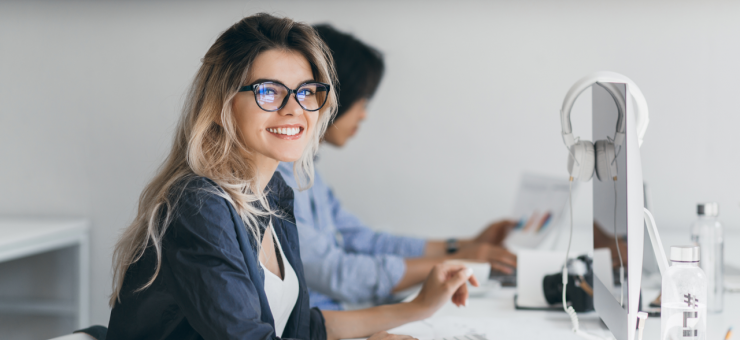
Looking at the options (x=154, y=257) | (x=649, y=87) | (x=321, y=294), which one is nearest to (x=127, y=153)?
(x=321, y=294)

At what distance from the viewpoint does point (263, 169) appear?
3.31 ft

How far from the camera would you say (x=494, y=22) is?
2273 millimetres

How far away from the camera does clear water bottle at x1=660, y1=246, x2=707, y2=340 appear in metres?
0.79

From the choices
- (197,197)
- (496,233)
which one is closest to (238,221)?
(197,197)

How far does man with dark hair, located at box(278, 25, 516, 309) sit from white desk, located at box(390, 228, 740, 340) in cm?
30

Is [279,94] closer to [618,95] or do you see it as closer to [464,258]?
[618,95]

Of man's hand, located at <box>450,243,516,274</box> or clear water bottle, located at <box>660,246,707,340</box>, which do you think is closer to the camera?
clear water bottle, located at <box>660,246,707,340</box>

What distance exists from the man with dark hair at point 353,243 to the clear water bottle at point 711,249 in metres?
0.51

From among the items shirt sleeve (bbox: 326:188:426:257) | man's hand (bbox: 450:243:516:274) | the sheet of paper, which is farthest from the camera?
shirt sleeve (bbox: 326:188:426:257)

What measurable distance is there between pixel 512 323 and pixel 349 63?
35.7 inches

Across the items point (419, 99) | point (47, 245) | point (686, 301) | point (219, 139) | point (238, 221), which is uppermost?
point (419, 99)

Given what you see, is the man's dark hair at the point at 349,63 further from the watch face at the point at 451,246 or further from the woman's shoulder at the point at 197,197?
the woman's shoulder at the point at 197,197

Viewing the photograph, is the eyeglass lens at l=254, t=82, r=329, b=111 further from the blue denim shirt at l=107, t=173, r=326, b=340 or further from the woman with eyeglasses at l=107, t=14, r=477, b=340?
the blue denim shirt at l=107, t=173, r=326, b=340

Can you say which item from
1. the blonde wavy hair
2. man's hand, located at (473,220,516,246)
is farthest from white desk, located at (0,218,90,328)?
man's hand, located at (473,220,516,246)
